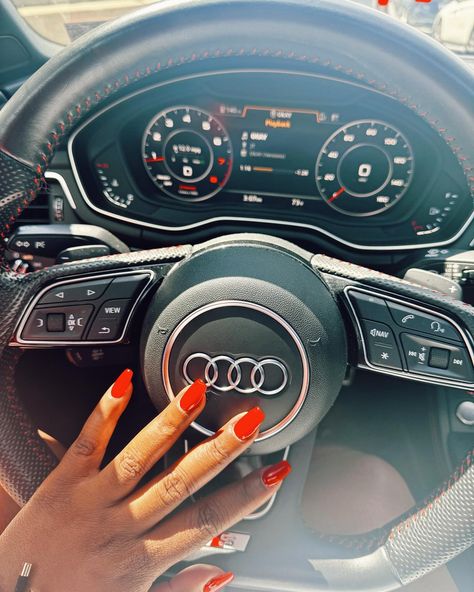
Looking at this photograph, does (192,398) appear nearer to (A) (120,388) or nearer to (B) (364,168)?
(A) (120,388)

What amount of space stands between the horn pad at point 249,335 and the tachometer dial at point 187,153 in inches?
26.0

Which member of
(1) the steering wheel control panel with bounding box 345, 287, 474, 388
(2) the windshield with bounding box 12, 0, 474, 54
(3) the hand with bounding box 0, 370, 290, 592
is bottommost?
(3) the hand with bounding box 0, 370, 290, 592

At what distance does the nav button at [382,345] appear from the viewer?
3.66 feet

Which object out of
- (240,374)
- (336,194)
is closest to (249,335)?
(240,374)

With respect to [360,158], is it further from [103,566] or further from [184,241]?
[103,566]

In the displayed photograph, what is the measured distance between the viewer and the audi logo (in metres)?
1.07

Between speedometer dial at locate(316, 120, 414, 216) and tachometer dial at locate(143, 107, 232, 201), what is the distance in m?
0.28

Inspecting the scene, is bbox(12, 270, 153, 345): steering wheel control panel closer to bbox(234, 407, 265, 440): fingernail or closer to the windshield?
bbox(234, 407, 265, 440): fingernail

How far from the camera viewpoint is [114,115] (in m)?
1.64

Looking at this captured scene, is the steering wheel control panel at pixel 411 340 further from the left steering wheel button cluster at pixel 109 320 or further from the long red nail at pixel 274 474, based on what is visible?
the left steering wheel button cluster at pixel 109 320

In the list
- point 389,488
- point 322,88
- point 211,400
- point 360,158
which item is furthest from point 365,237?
point 211,400

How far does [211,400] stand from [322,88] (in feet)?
2.93

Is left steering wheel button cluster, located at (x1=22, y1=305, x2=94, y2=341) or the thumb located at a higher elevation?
left steering wheel button cluster, located at (x1=22, y1=305, x2=94, y2=341)

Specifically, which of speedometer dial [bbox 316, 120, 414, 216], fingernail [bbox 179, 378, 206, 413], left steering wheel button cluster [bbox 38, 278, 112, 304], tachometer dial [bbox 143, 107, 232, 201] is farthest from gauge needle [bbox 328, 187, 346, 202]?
fingernail [bbox 179, 378, 206, 413]
